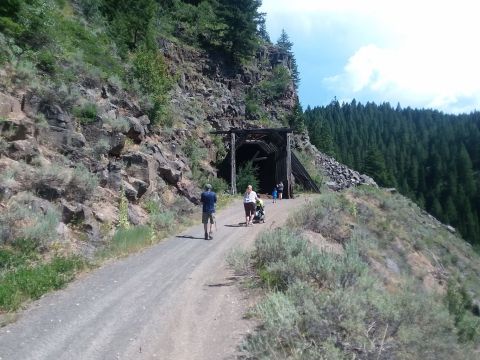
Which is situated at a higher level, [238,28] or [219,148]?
[238,28]

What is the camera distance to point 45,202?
10812 millimetres

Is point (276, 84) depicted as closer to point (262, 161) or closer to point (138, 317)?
point (262, 161)

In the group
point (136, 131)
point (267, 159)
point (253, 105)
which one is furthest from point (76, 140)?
point (253, 105)

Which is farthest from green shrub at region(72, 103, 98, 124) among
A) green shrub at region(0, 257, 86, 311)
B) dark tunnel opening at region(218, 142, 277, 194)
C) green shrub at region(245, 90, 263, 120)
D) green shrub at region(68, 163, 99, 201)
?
green shrub at region(245, 90, 263, 120)

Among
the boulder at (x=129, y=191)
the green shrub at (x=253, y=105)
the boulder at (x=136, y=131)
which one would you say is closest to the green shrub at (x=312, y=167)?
the green shrub at (x=253, y=105)

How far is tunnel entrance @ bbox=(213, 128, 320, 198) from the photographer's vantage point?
29.8 m

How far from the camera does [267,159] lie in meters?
34.6

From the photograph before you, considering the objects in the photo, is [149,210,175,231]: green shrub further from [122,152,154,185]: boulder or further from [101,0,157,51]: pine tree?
[101,0,157,51]: pine tree

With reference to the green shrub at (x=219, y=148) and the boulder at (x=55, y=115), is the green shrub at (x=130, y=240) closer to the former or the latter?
the boulder at (x=55, y=115)

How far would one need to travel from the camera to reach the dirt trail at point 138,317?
5.78m

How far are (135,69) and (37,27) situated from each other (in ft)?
21.2

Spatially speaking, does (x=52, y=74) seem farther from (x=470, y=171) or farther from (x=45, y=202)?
(x=470, y=171)

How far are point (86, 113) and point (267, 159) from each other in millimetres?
20433

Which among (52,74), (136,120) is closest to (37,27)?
(52,74)
